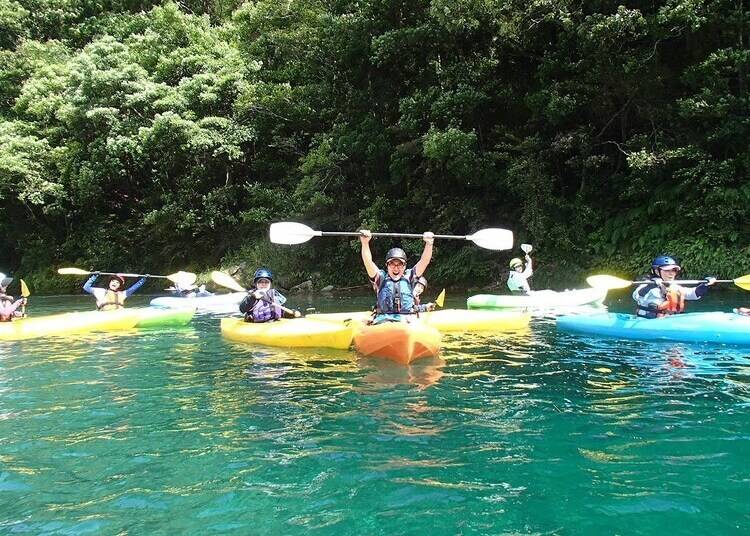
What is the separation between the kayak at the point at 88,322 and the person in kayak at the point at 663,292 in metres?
6.34

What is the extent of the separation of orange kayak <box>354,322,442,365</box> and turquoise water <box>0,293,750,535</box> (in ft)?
0.44

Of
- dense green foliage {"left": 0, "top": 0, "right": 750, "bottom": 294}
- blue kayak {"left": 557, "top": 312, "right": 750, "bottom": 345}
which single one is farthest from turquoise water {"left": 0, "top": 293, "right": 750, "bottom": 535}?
dense green foliage {"left": 0, "top": 0, "right": 750, "bottom": 294}

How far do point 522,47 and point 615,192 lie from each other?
3.93 metres

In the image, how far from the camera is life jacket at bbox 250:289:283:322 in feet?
24.8

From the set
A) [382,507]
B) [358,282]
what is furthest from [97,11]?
[382,507]

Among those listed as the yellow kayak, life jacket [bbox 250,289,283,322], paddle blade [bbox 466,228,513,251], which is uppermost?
paddle blade [bbox 466,228,513,251]

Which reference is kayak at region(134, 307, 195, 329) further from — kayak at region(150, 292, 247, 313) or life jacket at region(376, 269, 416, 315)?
life jacket at region(376, 269, 416, 315)

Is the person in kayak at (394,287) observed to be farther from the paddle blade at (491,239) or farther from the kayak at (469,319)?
the kayak at (469,319)

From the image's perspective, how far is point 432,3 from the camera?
13.5 metres

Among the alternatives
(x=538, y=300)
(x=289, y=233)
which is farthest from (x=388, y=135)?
(x=289, y=233)

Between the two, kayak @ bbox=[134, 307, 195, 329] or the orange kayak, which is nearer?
the orange kayak

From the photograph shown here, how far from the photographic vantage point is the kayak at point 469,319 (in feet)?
25.6

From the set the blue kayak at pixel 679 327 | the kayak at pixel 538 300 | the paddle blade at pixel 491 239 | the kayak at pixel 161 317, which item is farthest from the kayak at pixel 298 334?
the kayak at pixel 538 300

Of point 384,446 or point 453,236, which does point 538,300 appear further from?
point 384,446
